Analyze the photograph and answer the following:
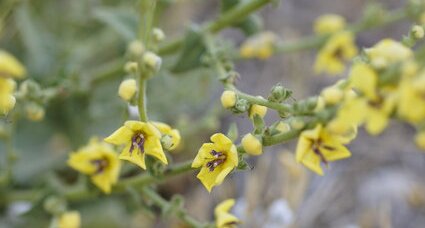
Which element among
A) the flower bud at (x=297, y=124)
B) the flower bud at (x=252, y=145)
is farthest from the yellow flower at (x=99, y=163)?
the flower bud at (x=297, y=124)

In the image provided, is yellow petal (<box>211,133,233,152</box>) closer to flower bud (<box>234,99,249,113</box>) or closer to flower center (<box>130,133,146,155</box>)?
flower bud (<box>234,99,249,113</box>)

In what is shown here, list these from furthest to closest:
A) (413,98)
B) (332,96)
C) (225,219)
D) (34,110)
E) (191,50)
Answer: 1. (191,50)
2. (34,110)
3. (225,219)
4. (332,96)
5. (413,98)

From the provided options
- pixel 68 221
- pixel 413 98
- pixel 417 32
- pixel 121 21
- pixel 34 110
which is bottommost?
pixel 413 98

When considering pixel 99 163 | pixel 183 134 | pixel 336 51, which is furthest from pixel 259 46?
pixel 99 163

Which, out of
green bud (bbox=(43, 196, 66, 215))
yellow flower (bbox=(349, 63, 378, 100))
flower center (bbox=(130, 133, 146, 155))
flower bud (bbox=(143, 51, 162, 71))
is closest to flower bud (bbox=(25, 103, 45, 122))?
green bud (bbox=(43, 196, 66, 215))

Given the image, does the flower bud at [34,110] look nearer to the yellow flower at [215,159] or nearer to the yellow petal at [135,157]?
the yellow petal at [135,157]

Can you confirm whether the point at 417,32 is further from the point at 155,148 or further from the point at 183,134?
the point at 183,134
